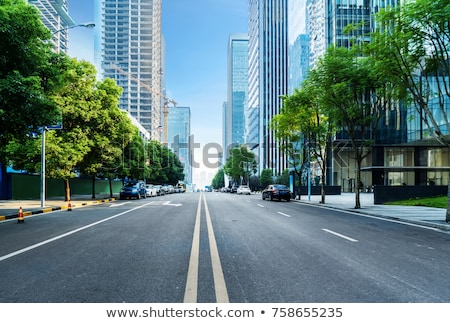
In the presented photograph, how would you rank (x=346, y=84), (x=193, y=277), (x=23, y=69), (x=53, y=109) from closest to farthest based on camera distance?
(x=193, y=277)
(x=23, y=69)
(x=53, y=109)
(x=346, y=84)

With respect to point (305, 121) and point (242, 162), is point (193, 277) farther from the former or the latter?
point (242, 162)

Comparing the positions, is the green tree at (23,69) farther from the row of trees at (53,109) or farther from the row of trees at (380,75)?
the row of trees at (380,75)

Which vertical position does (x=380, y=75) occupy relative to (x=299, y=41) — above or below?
below

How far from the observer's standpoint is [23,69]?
12469mm

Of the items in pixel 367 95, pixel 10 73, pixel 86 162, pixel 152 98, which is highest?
pixel 152 98

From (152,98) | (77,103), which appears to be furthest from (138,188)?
(152,98)

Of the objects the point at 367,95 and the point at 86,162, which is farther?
the point at 86,162

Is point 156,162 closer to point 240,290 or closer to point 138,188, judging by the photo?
point 138,188

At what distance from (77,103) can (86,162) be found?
4.94 m

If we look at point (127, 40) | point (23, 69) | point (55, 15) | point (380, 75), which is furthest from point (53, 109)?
point (55, 15)

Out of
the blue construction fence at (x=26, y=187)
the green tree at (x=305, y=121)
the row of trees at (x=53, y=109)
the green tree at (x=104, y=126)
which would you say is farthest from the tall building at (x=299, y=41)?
the blue construction fence at (x=26, y=187)

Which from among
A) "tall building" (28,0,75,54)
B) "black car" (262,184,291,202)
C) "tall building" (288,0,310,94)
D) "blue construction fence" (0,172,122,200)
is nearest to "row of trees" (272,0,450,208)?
"black car" (262,184,291,202)

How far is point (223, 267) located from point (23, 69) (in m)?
11.1
